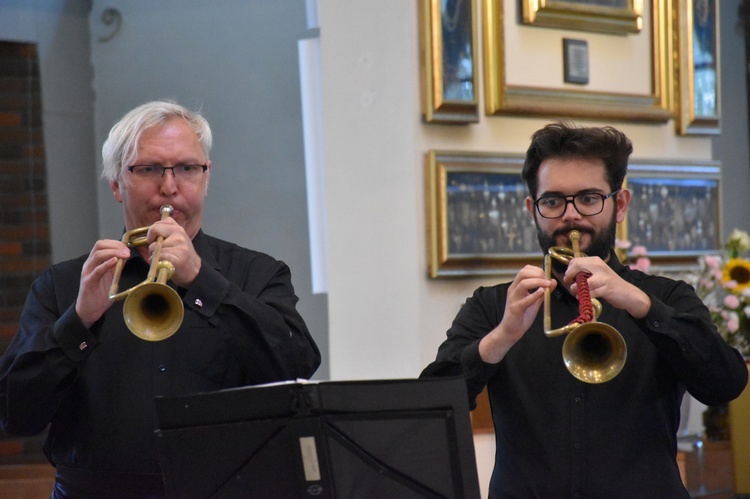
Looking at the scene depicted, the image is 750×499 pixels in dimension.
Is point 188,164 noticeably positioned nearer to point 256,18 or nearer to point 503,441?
point 503,441

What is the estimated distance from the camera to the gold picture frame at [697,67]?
4.61 metres

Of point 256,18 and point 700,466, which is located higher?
point 256,18

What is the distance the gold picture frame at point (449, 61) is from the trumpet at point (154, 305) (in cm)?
→ 177

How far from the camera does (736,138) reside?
20.7ft

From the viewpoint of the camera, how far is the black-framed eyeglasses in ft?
8.13

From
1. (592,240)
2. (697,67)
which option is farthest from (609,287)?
(697,67)

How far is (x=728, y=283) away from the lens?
4.13m

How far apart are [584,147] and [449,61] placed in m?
1.56

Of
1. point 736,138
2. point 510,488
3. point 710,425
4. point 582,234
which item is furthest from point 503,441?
point 736,138

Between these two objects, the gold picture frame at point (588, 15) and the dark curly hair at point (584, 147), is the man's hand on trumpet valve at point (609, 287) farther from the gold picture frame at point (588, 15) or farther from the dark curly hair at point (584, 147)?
the gold picture frame at point (588, 15)

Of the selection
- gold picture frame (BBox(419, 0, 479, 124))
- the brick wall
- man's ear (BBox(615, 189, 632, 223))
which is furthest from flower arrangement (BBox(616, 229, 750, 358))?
the brick wall

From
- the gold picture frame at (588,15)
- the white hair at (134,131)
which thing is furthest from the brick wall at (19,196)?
the white hair at (134,131)

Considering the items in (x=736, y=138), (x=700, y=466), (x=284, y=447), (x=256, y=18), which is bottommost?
(x=700, y=466)

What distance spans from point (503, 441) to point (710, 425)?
6.31 ft
